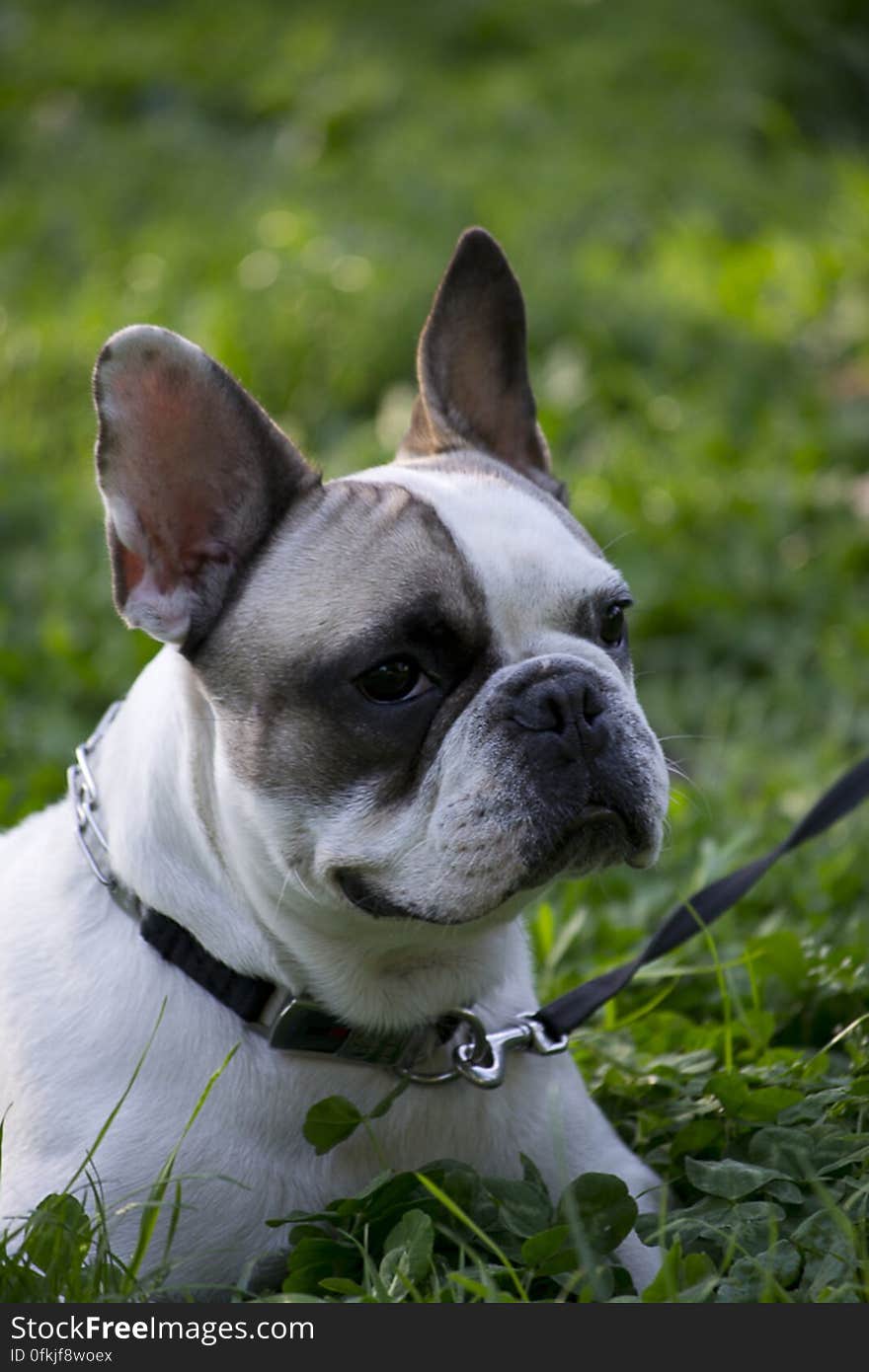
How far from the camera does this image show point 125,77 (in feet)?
35.1

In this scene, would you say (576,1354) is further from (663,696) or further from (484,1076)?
(663,696)

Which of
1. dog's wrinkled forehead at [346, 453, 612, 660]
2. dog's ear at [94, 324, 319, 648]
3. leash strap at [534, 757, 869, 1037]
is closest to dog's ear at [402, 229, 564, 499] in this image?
dog's wrinkled forehead at [346, 453, 612, 660]

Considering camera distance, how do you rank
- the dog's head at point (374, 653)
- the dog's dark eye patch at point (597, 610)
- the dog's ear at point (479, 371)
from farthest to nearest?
the dog's ear at point (479, 371) → the dog's dark eye patch at point (597, 610) → the dog's head at point (374, 653)

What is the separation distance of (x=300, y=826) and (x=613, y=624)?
2.22 feet

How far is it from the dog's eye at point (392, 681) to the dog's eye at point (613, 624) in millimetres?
386

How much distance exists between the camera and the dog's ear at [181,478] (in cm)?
265

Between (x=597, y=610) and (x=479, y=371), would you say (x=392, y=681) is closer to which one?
(x=597, y=610)

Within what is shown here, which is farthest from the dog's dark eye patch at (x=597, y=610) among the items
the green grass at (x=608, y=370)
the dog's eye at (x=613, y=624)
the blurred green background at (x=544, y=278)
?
the blurred green background at (x=544, y=278)

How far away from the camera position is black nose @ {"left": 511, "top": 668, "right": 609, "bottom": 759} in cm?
252

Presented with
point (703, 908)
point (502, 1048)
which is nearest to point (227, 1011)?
point (502, 1048)

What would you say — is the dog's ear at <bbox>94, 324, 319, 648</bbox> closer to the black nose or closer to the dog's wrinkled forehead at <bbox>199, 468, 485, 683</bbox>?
the dog's wrinkled forehead at <bbox>199, 468, 485, 683</bbox>

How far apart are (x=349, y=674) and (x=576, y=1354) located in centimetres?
102

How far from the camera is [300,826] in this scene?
8.41 ft

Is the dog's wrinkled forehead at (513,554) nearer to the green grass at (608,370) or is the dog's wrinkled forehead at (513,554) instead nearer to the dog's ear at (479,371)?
the dog's ear at (479,371)
